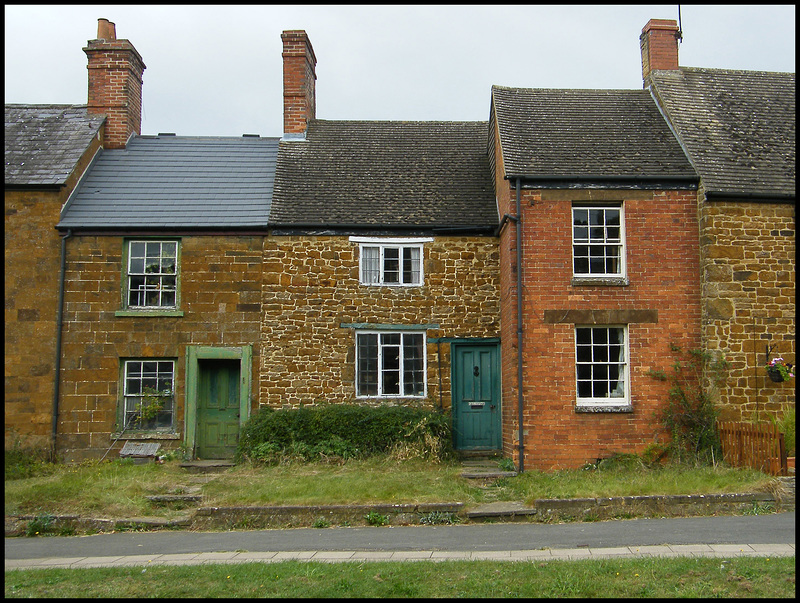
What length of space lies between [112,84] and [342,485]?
504 inches

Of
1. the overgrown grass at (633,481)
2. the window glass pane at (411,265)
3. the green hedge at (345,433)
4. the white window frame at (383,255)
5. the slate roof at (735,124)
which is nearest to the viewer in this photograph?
the overgrown grass at (633,481)

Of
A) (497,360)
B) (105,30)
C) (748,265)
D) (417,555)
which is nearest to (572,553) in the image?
(417,555)

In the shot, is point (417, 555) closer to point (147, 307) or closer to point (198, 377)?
point (198, 377)

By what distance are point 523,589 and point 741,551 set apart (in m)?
3.16

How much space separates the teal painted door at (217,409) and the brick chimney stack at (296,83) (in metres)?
6.71

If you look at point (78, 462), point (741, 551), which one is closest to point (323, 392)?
point (78, 462)

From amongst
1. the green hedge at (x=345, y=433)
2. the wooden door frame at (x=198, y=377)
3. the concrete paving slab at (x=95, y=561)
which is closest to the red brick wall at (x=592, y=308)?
the green hedge at (x=345, y=433)

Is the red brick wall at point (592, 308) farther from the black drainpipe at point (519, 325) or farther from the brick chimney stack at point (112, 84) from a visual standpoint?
the brick chimney stack at point (112, 84)

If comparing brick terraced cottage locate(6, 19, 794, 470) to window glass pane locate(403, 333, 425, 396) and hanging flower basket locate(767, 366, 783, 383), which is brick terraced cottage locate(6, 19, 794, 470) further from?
hanging flower basket locate(767, 366, 783, 383)

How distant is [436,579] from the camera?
24.8ft

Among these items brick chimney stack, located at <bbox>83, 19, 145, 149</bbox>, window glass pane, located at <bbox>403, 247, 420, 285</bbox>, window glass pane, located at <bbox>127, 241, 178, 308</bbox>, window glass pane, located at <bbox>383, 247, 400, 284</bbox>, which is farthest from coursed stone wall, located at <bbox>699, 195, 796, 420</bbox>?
brick chimney stack, located at <bbox>83, 19, 145, 149</bbox>

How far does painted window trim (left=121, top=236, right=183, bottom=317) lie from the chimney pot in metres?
6.70

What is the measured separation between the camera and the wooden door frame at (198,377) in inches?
626

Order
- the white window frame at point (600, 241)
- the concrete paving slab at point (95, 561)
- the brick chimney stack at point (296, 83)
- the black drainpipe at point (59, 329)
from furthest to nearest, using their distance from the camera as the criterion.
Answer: the brick chimney stack at point (296, 83)
the black drainpipe at point (59, 329)
the white window frame at point (600, 241)
the concrete paving slab at point (95, 561)
